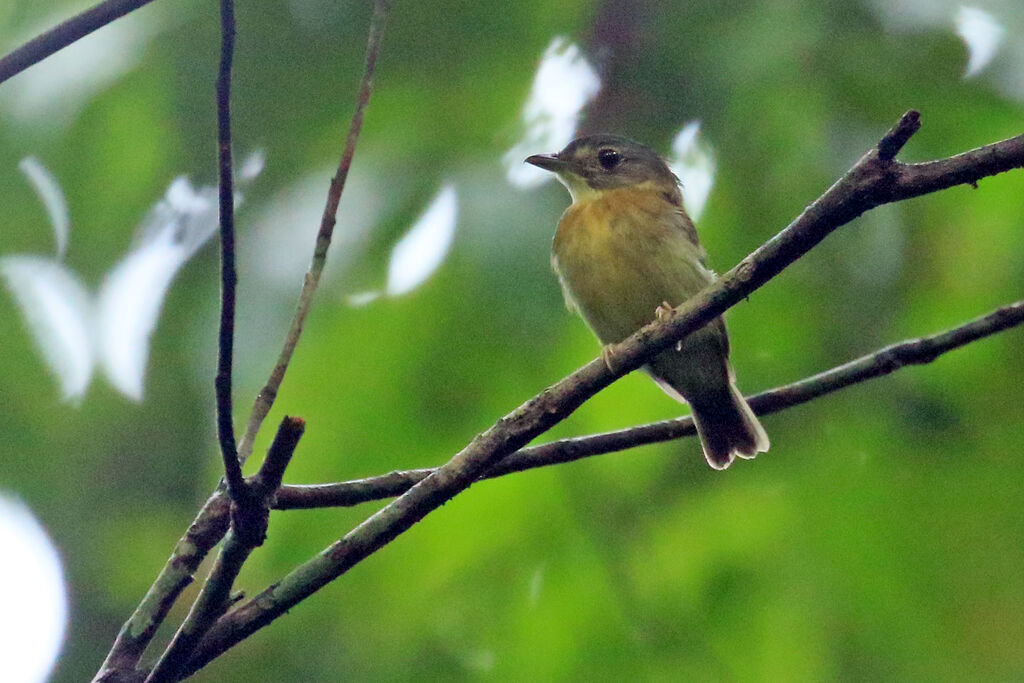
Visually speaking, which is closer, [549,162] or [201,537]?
[201,537]

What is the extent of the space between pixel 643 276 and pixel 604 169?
76cm

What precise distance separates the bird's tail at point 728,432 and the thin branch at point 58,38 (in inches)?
82.0

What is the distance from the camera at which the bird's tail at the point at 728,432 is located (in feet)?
12.1

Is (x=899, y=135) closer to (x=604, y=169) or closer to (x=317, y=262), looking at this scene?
(x=317, y=262)

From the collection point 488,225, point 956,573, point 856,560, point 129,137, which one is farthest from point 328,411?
point 956,573

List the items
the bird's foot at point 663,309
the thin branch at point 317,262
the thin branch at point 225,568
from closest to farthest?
the thin branch at point 225,568, the thin branch at point 317,262, the bird's foot at point 663,309

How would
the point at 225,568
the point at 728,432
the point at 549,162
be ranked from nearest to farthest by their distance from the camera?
the point at 225,568 → the point at 728,432 → the point at 549,162

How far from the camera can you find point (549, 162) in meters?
4.58

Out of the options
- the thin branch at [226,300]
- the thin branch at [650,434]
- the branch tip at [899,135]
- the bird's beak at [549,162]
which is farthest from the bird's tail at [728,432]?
the thin branch at [226,300]

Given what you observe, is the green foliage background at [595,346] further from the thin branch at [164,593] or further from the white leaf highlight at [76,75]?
the thin branch at [164,593]

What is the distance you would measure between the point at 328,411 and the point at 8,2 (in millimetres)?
1582

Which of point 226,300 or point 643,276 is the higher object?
point 643,276

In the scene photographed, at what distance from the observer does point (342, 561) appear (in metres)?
2.19

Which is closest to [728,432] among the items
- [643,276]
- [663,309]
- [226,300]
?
[663,309]
